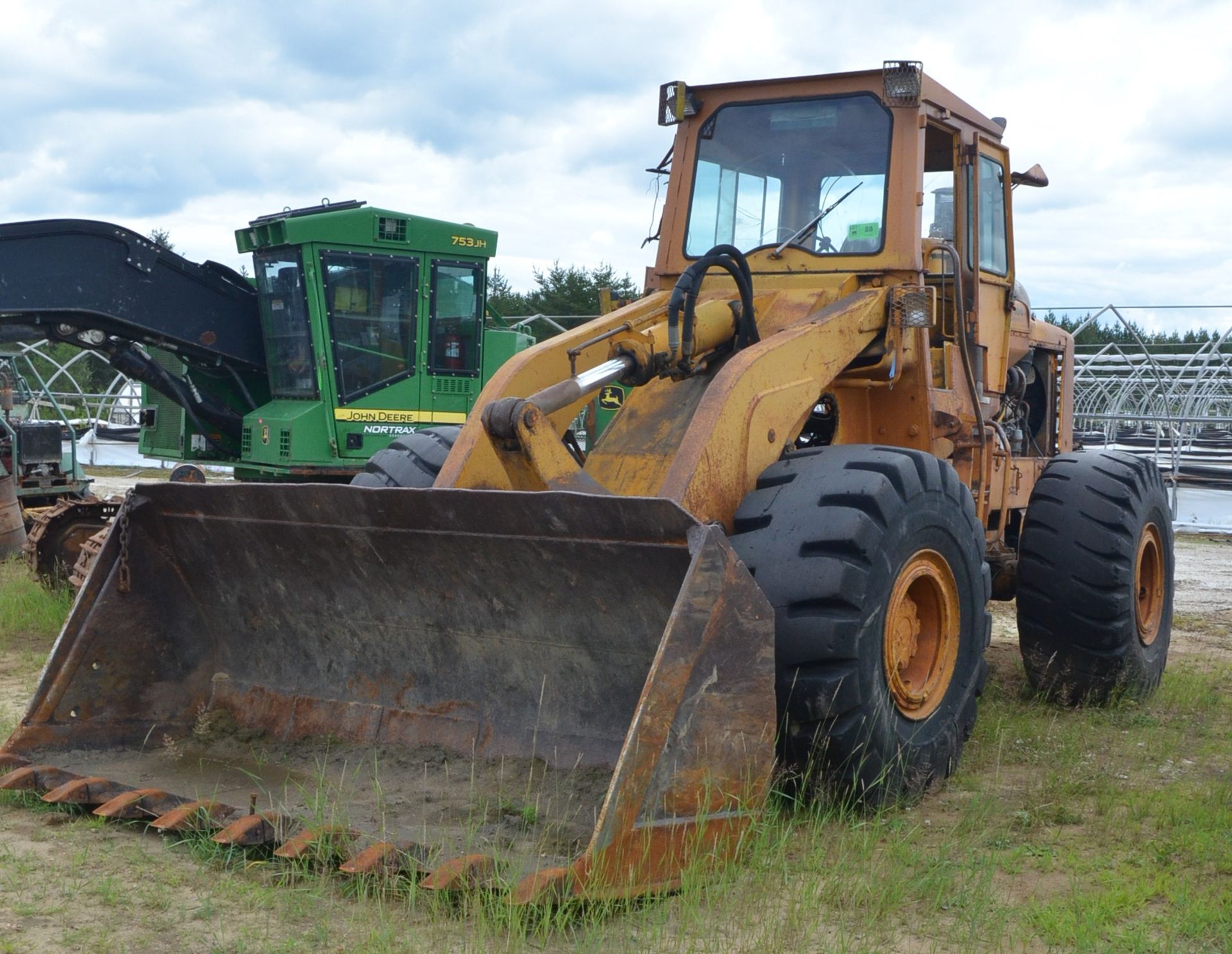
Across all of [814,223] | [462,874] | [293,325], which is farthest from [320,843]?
[293,325]

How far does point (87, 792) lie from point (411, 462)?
206cm

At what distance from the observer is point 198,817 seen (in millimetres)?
4320

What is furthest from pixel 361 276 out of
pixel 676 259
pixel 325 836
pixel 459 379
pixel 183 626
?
pixel 325 836

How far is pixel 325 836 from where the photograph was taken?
13.0ft

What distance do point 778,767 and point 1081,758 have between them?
1825 mm

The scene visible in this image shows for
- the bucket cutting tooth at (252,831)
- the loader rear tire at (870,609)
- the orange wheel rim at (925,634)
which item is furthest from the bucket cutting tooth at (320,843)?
the orange wheel rim at (925,634)

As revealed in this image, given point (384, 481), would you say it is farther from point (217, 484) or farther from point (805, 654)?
point (805, 654)

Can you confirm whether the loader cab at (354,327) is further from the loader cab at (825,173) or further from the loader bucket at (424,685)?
the loader bucket at (424,685)

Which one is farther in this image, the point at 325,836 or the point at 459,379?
the point at 459,379

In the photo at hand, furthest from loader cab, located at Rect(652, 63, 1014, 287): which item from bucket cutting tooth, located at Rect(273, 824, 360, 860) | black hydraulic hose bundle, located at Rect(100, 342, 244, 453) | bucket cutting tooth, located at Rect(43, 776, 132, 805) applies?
black hydraulic hose bundle, located at Rect(100, 342, 244, 453)

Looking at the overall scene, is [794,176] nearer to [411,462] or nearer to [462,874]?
[411,462]

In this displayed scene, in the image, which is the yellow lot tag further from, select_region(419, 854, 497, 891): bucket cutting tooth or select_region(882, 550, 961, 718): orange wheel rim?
select_region(419, 854, 497, 891): bucket cutting tooth

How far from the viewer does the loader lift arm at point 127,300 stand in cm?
1005

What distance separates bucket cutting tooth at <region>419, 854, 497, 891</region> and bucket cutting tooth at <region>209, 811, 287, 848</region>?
2.23 ft
